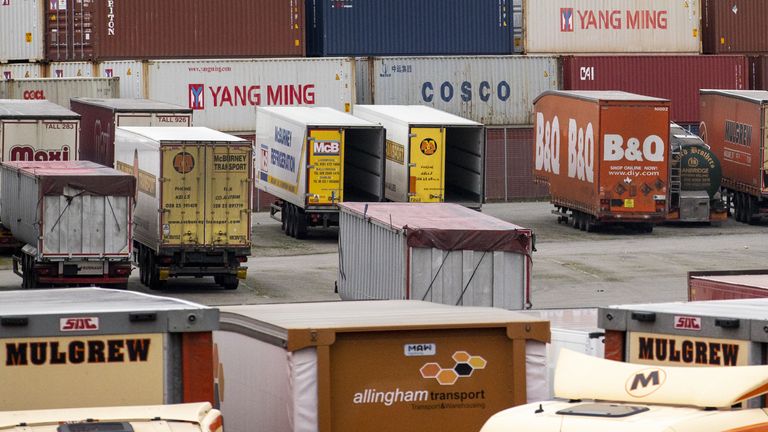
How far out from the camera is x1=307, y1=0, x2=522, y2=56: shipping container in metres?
50.2

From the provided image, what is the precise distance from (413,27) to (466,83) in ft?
9.60

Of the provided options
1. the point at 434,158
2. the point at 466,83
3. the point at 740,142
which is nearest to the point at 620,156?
the point at 434,158

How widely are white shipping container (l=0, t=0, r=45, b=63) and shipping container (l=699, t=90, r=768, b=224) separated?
20.9m

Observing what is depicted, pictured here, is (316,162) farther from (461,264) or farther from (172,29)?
(461,264)

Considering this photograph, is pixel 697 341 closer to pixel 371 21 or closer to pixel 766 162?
pixel 766 162

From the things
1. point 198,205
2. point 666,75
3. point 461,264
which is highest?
point 666,75

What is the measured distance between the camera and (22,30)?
4741 cm

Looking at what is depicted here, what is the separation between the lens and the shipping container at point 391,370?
35.2 ft

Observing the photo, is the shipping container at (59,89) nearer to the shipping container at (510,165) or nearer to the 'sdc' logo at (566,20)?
the shipping container at (510,165)

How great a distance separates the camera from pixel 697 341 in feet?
33.6

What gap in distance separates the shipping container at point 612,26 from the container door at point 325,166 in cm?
1563

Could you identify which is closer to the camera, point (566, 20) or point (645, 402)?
point (645, 402)

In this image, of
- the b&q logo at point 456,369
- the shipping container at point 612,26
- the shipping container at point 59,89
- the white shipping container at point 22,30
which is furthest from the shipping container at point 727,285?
the shipping container at point 612,26

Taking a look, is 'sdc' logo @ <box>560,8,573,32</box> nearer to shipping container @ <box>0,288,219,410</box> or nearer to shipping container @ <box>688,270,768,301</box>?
shipping container @ <box>688,270,768,301</box>
